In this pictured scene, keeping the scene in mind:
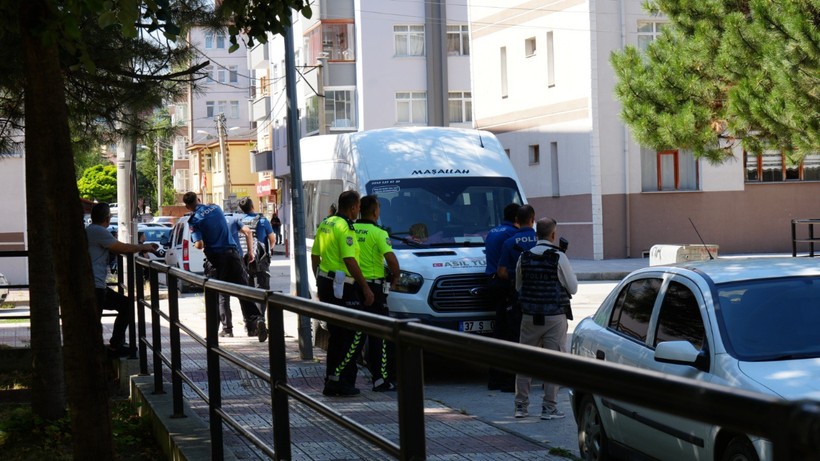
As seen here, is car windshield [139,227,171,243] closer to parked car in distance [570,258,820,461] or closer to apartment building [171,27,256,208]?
parked car in distance [570,258,820,461]

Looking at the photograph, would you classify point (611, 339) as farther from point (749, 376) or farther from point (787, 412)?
point (787, 412)

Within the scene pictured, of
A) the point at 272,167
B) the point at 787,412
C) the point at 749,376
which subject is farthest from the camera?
the point at 272,167

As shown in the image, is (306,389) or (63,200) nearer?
(306,389)

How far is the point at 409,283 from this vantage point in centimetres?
1291

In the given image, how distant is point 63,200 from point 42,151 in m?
0.28

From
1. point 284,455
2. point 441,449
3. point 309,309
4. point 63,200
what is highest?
point 63,200

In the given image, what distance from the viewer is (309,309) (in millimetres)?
4293

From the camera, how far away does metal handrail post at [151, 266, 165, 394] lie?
924 centimetres

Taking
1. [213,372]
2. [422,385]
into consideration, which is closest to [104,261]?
[213,372]

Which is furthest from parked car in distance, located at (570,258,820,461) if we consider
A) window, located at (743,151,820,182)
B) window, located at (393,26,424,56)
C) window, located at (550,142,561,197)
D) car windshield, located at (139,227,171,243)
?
window, located at (393,26,424,56)

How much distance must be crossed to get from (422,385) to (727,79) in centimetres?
1859

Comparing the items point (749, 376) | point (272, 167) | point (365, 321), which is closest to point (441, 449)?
point (365, 321)

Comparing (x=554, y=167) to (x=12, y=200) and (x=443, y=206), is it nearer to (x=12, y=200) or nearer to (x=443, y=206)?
(x=12, y=200)

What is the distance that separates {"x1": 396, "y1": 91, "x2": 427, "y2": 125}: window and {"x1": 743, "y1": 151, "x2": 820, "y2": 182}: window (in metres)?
17.9
